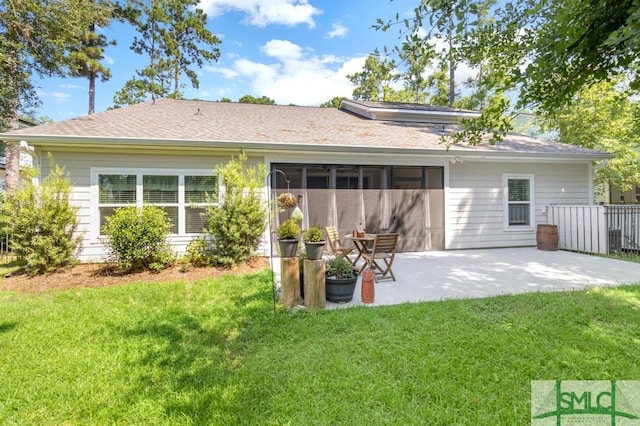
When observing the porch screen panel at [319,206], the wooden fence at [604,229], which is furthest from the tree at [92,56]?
the wooden fence at [604,229]

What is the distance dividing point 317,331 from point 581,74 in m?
3.33

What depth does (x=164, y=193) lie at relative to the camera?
719 cm

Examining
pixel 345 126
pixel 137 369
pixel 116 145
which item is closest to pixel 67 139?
pixel 116 145

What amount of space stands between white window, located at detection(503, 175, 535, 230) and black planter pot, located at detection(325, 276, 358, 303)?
668cm

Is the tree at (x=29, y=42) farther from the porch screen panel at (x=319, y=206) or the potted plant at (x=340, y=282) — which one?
the potted plant at (x=340, y=282)

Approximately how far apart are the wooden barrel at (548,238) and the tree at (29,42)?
48.7ft

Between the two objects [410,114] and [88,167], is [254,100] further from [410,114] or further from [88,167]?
[88,167]

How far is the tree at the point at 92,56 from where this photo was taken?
13117mm

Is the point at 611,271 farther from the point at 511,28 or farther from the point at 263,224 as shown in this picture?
the point at 263,224

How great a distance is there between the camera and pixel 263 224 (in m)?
6.96

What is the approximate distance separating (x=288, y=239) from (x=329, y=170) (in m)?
3.81

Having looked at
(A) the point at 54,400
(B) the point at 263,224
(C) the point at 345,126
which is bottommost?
(A) the point at 54,400

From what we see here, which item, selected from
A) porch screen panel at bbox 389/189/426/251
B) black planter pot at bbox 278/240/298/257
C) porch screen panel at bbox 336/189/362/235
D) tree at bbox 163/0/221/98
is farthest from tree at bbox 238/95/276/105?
black planter pot at bbox 278/240/298/257

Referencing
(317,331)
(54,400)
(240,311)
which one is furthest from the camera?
(240,311)
